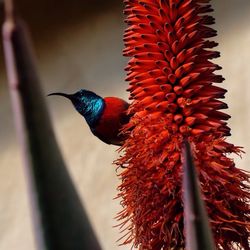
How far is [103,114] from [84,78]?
99cm

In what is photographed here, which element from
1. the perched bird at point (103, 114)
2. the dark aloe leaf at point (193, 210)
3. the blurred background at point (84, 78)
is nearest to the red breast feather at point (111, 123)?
the perched bird at point (103, 114)

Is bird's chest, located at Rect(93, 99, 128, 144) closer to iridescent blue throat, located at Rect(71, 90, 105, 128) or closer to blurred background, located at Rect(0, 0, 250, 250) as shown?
iridescent blue throat, located at Rect(71, 90, 105, 128)

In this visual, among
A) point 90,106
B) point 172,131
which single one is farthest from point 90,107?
point 172,131

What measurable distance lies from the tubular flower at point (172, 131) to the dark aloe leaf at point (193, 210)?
285mm

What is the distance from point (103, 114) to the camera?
2.47 ft

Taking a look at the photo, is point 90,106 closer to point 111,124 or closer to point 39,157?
point 111,124

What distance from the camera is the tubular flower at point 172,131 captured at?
52 centimetres

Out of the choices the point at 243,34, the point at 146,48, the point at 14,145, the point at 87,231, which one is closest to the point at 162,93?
the point at 146,48

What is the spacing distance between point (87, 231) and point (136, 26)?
14.6 inches

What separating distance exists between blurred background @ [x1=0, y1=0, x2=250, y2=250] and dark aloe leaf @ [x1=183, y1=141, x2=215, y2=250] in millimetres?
1301

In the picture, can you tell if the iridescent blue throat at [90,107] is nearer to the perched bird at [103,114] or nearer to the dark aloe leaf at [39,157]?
the perched bird at [103,114]

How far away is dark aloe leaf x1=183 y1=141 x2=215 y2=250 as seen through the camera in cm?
22

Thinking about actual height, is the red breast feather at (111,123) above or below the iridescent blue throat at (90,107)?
below

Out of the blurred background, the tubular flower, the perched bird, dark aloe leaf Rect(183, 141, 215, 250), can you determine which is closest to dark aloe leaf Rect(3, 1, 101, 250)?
dark aloe leaf Rect(183, 141, 215, 250)
